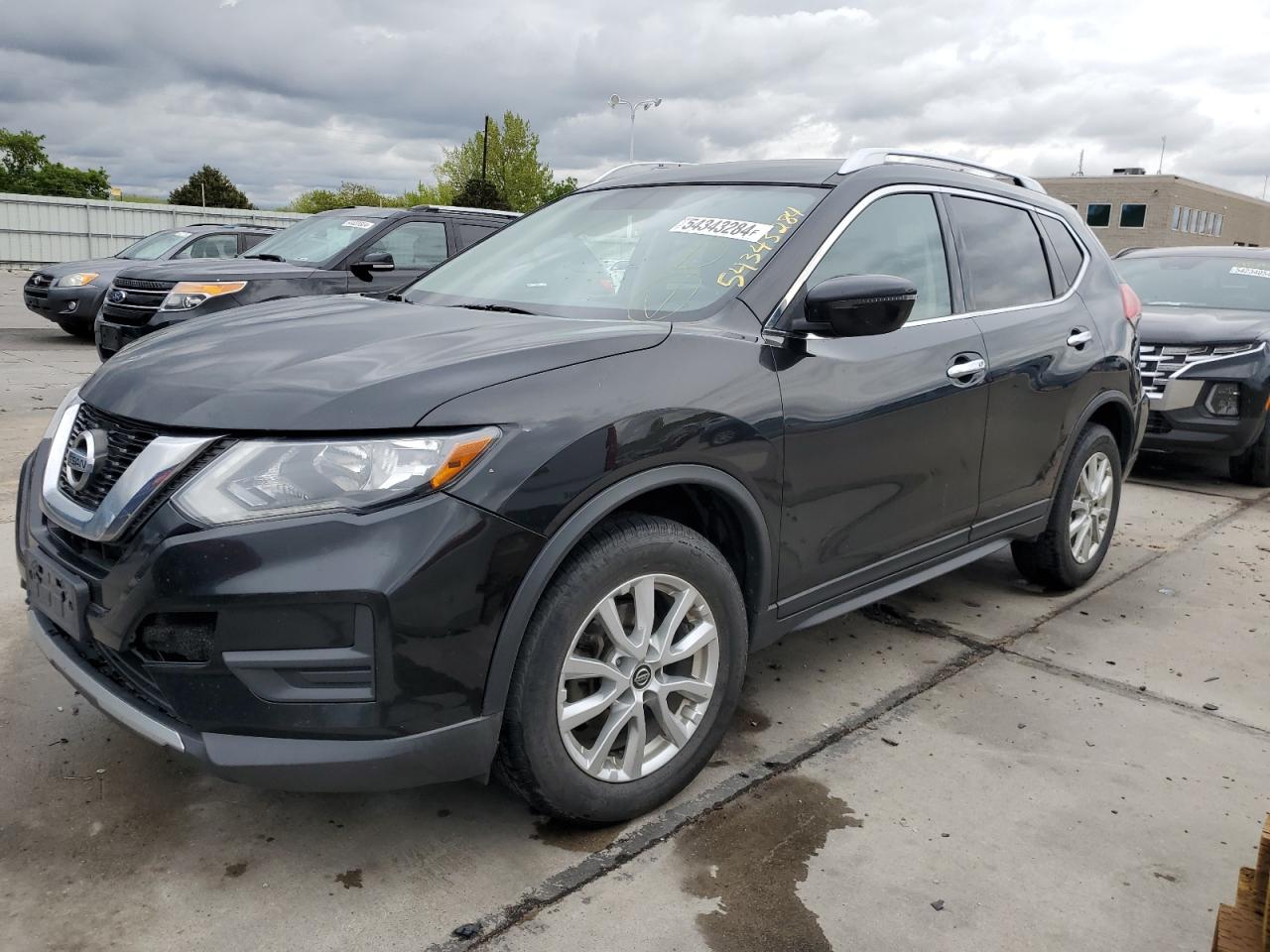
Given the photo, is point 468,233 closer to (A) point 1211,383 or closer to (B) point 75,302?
(B) point 75,302

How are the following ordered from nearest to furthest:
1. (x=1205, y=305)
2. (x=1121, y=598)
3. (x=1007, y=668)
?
1. (x=1007, y=668)
2. (x=1121, y=598)
3. (x=1205, y=305)

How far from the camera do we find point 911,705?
3451 mm

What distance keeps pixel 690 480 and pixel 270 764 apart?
1143mm

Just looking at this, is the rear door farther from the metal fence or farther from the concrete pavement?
the metal fence

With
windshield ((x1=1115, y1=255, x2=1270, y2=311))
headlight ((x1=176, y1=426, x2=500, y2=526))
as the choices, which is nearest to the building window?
windshield ((x1=1115, y1=255, x2=1270, y2=311))

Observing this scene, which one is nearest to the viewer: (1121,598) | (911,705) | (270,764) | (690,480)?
(270,764)

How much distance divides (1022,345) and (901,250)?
0.73 m

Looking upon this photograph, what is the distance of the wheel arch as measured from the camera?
7.33 ft

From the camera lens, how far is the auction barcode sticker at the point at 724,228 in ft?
10.2

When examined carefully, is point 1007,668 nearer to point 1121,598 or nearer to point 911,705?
point 911,705

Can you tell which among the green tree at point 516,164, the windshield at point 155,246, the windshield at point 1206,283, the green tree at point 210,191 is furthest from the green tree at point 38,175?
the windshield at point 1206,283

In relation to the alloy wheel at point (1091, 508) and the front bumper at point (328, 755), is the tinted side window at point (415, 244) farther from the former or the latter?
the front bumper at point (328, 755)

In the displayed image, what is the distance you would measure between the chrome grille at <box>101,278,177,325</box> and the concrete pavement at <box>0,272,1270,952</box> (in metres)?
5.53

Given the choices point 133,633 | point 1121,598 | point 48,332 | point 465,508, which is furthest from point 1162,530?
point 48,332
